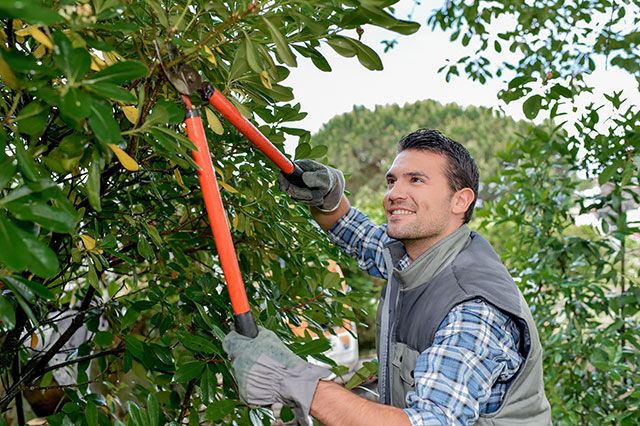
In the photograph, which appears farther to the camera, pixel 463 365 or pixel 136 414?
pixel 463 365

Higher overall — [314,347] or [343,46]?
[343,46]

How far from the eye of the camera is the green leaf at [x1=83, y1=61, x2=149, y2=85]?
0.87 metres

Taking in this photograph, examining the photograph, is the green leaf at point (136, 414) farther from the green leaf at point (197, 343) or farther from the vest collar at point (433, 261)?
the vest collar at point (433, 261)

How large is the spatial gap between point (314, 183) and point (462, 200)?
1.38 feet

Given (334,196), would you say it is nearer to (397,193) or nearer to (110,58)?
(397,193)

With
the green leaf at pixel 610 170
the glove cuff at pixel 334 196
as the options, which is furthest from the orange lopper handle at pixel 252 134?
the green leaf at pixel 610 170

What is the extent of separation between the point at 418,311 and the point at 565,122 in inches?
61.9

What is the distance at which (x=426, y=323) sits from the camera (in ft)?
5.61

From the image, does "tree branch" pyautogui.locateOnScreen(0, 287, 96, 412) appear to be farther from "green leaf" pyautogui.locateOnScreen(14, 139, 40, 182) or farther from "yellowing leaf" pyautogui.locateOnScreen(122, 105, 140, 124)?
"green leaf" pyautogui.locateOnScreen(14, 139, 40, 182)

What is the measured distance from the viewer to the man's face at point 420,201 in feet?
6.39

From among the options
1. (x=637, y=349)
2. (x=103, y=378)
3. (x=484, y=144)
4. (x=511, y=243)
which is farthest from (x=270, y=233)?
(x=484, y=144)

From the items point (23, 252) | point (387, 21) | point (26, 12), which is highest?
point (387, 21)

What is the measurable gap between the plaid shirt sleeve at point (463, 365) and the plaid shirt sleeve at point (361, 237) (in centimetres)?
68

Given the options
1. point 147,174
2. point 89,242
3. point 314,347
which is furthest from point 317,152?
point 89,242
